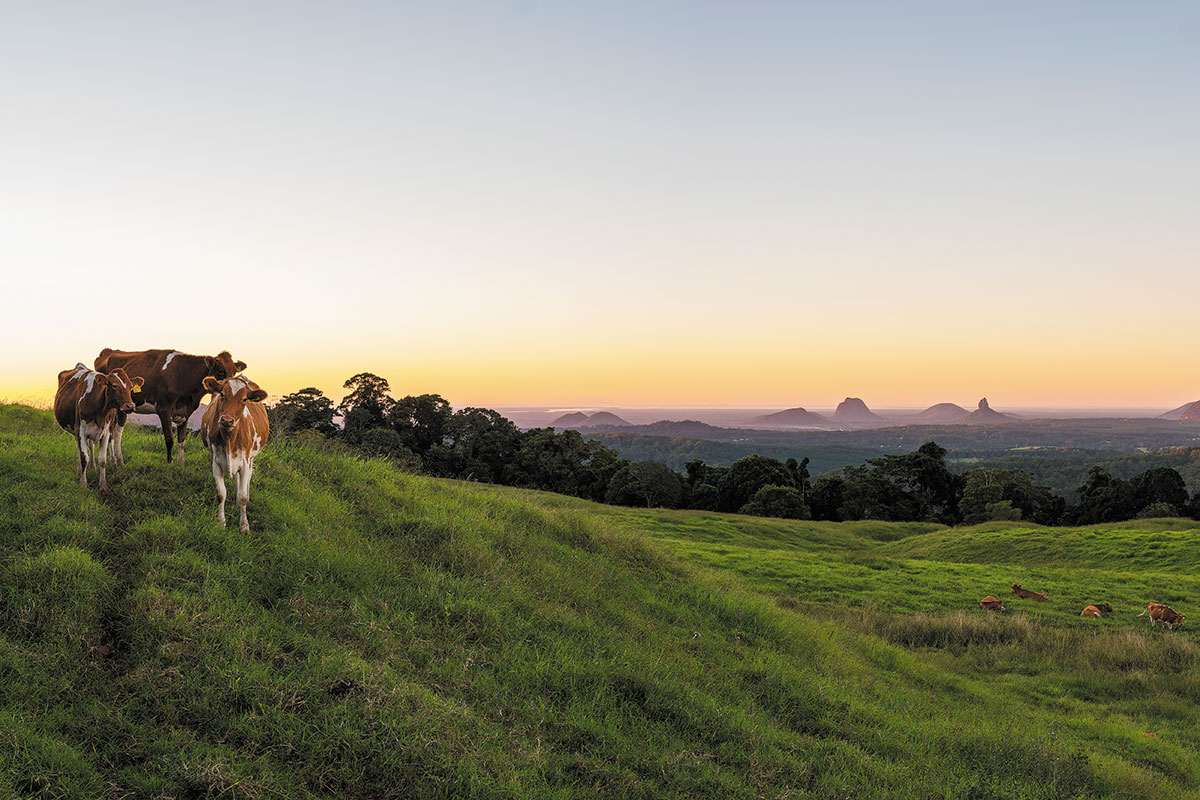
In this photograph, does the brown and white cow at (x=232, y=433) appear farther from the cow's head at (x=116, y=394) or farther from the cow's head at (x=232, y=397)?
the cow's head at (x=116, y=394)

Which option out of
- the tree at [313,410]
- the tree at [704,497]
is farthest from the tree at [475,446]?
the tree at [704,497]

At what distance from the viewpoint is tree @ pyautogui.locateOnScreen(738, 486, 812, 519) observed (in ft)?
192

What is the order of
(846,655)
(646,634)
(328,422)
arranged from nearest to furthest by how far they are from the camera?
(646,634) < (846,655) < (328,422)

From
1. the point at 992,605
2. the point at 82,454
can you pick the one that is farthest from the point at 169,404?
the point at 992,605

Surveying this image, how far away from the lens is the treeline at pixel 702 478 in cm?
5988

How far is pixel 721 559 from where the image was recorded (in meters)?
23.4

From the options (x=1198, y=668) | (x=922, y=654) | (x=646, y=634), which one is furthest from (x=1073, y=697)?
(x=646, y=634)

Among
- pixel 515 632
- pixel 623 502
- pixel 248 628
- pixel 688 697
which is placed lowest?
pixel 623 502

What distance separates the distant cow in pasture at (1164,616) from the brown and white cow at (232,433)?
20.6 m

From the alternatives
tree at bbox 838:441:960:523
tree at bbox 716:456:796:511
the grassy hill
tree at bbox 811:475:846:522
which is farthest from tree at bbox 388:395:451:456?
the grassy hill

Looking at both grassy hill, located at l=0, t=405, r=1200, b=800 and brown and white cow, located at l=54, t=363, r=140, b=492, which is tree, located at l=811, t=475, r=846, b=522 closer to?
grassy hill, located at l=0, t=405, r=1200, b=800

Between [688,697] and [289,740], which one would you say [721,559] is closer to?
[688,697]

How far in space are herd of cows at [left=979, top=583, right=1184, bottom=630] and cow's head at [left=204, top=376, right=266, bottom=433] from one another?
1866cm

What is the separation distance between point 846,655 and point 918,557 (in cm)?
2235
